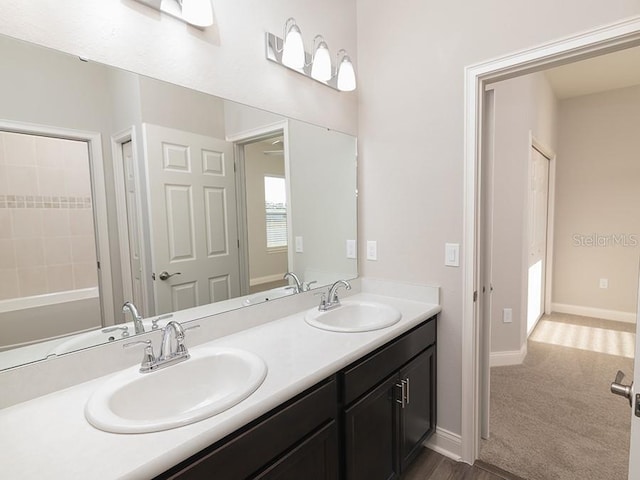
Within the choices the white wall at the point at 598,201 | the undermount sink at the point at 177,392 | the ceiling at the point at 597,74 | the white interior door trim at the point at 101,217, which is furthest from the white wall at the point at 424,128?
the white wall at the point at 598,201

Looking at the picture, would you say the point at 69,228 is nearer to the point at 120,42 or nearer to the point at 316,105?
the point at 120,42

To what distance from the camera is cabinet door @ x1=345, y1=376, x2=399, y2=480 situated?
1287 millimetres

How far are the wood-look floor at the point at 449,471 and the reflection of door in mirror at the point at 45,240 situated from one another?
1.69 meters

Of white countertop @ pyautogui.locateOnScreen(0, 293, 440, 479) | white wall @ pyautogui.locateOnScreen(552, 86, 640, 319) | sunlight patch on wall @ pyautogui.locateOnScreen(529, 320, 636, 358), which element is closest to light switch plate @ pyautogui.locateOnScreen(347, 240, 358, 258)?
white countertop @ pyautogui.locateOnScreen(0, 293, 440, 479)

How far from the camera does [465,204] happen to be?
1.74m

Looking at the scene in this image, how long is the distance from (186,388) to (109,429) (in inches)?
13.7

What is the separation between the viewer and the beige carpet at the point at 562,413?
180 centimetres

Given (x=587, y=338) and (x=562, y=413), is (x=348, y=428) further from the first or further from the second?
(x=587, y=338)

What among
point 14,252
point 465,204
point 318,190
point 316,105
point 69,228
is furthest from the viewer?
point 318,190

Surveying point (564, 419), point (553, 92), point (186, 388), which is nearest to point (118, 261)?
point (186, 388)

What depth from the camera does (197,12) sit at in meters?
1.28

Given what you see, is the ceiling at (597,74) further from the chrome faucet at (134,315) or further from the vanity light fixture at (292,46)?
the chrome faucet at (134,315)

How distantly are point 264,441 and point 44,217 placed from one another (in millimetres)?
951

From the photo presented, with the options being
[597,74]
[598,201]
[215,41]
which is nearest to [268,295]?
[215,41]
